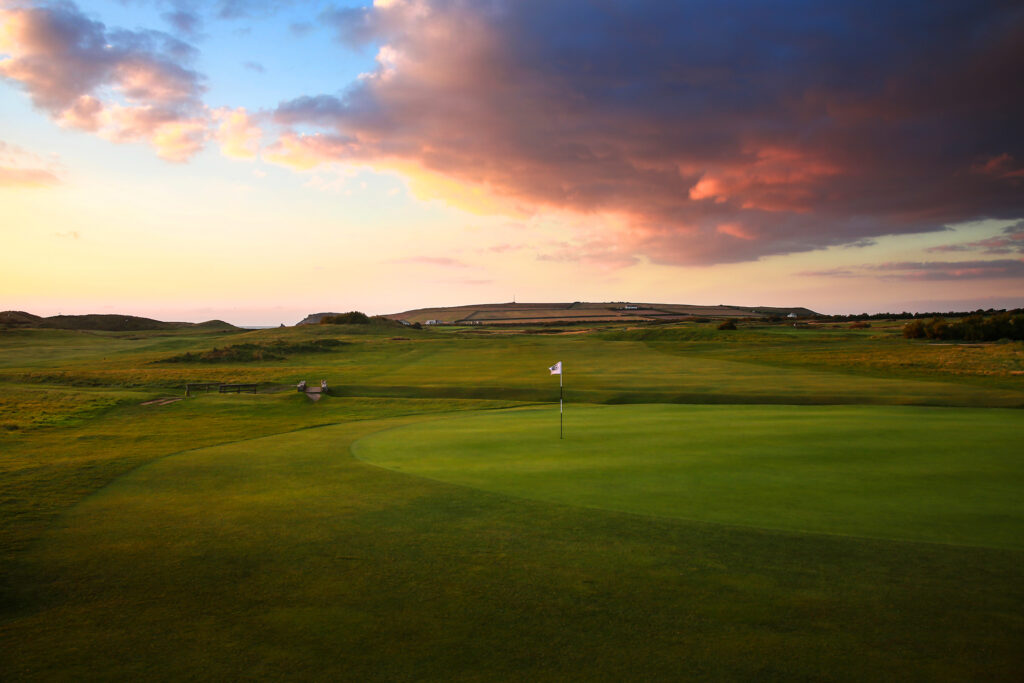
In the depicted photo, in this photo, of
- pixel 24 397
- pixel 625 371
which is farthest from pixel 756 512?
pixel 625 371

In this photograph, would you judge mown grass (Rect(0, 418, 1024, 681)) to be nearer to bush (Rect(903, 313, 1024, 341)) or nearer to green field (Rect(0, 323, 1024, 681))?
green field (Rect(0, 323, 1024, 681))

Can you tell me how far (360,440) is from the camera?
52.2 ft

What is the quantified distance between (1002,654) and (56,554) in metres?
9.95

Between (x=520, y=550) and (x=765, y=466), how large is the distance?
643cm

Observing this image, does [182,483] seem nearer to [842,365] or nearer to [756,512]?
[756,512]

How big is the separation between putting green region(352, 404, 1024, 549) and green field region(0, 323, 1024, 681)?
0.08 m

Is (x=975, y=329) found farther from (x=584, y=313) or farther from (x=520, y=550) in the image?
(x=584, y=313)

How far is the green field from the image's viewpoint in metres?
5.07

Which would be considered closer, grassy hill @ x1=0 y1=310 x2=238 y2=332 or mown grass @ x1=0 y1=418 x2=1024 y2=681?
mown grass @ x1=0 y1=418 x2=1024 y2=681

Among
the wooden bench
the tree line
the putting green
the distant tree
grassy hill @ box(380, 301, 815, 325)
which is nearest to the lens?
the putting green

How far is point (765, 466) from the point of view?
38.3 ft

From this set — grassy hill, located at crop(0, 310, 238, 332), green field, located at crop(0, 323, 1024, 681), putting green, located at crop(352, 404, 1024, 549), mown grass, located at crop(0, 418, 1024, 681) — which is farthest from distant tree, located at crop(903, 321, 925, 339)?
grassy hill, located at crop(0, 310, 238, 332)

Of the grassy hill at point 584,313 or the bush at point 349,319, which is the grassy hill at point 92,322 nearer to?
the bush at point 349,319


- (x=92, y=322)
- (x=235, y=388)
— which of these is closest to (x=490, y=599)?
(x=235, y=388)
